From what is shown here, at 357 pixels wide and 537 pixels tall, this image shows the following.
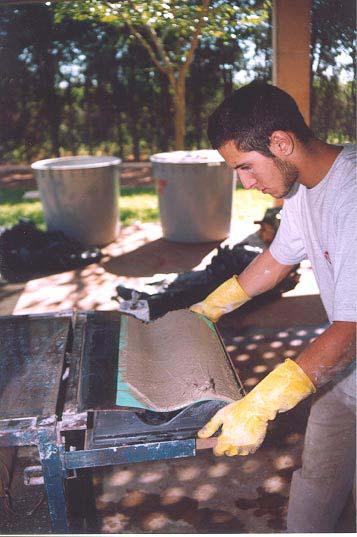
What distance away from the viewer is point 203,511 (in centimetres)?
263

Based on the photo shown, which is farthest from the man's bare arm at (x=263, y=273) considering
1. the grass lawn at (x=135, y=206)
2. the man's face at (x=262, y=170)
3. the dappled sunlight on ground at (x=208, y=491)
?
the grass lawn at (x=135, y=206)

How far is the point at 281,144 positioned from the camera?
1786mm

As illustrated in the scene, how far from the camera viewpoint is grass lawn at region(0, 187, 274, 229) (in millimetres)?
8570

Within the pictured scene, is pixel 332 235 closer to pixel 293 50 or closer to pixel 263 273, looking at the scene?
pixel 263 273

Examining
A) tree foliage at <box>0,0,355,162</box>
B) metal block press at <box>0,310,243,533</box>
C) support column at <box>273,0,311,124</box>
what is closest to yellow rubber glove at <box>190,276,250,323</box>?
metal block press at <box>0,310,243,533</box>

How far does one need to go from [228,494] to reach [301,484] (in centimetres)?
74

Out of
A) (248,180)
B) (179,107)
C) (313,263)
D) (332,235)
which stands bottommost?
(313,263)

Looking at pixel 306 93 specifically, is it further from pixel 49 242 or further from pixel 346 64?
pixel 49 242

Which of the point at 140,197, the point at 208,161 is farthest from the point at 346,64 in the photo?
the point at 140,197

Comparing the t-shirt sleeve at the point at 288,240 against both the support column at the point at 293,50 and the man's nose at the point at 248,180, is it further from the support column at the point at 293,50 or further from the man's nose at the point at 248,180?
the support column at the point at 293,50

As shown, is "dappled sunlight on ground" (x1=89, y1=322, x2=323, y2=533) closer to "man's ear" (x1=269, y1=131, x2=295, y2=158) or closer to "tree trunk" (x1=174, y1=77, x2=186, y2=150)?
"man's ear" (x1=269, y1=131, x2=295, y2=158)

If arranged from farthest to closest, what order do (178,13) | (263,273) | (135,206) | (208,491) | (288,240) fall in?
(135,206) → (178,13) → (208,491) → (263,273) → (288,240)

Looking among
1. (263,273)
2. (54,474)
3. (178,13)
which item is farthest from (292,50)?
(54,474)

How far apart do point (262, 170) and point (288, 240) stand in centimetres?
55
